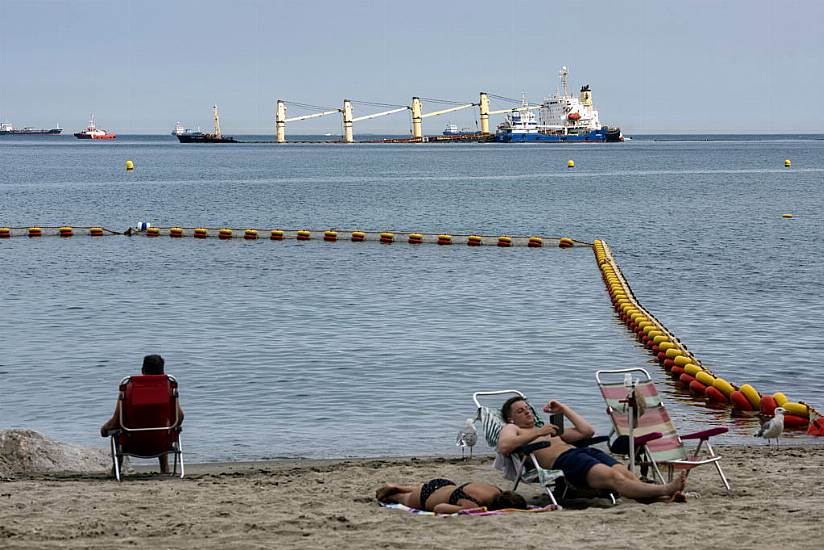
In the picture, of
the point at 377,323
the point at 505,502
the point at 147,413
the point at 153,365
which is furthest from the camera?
the point at 377,323

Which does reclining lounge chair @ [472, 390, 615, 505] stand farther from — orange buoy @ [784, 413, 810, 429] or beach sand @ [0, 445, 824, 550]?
orange buoy @ [784, 413, 810, 429]

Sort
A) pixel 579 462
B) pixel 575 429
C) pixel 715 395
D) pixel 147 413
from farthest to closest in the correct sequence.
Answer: pixel 715 395
pixel 147 413
pixel 575 429
pixel 579 462

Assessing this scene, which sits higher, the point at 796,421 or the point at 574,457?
the point at 574,457

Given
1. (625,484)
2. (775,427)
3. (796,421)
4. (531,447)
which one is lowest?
(796,421)

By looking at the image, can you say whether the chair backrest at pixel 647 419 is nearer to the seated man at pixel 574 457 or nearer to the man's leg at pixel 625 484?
the seated man at pixel 574 457

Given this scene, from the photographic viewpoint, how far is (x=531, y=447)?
8.61 metres

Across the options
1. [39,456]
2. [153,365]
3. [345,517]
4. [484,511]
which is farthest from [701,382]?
[39,456]

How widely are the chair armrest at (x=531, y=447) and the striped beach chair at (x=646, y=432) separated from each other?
0.86 m

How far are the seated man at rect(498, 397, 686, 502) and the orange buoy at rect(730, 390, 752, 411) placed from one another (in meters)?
6.08

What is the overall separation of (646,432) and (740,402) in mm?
5499

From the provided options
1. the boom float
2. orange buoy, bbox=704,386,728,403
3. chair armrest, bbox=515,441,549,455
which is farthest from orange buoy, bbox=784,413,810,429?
chair armrest, bbox=515,441,549,455

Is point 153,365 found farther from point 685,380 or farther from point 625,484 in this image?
point 685,380

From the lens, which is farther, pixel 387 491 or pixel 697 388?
pixel 697 388

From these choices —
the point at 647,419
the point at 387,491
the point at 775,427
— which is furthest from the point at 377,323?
the point at 387,491
